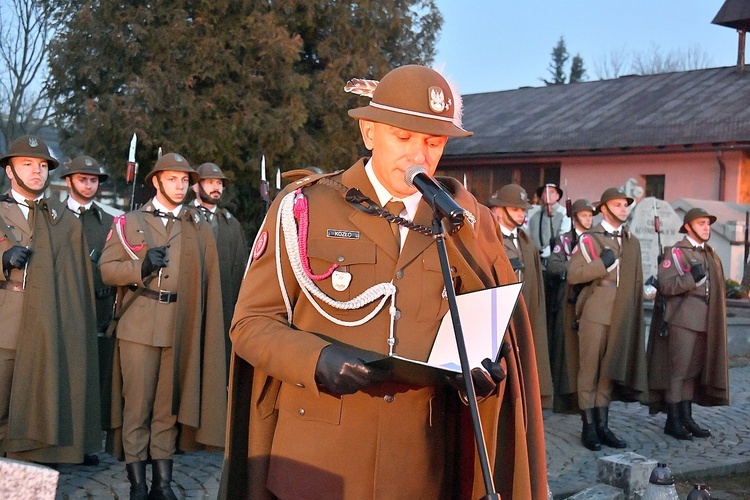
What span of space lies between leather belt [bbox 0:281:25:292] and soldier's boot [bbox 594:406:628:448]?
4823 mm

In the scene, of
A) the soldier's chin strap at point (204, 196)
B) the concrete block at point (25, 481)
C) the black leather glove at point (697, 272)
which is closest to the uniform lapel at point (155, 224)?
the soldier's chin strap at point (204, 196)

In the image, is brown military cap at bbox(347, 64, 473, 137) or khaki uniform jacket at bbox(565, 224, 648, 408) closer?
brown military cap at bbox(347, 64, 473, 137)

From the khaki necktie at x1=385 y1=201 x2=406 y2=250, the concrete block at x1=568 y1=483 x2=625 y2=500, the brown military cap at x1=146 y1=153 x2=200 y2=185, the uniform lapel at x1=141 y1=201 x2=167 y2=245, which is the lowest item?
the concrete block at x1=568 y1=483 x2=625 y2=500

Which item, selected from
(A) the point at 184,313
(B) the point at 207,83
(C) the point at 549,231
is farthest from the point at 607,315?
(B) the point at 207,83

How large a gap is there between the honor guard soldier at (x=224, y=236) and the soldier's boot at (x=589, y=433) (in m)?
3.10

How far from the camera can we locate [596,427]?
800 cm

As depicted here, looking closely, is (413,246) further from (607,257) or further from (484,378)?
(607,257)

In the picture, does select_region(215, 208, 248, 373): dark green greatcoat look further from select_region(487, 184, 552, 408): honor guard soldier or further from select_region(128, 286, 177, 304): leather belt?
select_region(487, 184, 552, 408): honor guard soldier

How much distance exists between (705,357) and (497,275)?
6.27 metres

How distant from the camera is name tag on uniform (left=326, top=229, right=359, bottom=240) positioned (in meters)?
2.78

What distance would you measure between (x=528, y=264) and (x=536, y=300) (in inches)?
12.9

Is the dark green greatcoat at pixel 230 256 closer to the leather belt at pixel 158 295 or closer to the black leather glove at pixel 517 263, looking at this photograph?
the leather belt at pixel 158 295

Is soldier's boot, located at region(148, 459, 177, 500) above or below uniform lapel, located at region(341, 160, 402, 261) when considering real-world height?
below

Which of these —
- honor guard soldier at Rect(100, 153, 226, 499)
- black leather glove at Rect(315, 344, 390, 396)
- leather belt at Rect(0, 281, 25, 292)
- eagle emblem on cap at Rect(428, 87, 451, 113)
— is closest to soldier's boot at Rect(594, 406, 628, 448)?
honor guard soldier at Rect(100, 153, 226, 499)
